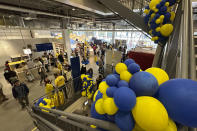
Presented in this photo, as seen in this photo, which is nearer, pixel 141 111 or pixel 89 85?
pixel 141 111

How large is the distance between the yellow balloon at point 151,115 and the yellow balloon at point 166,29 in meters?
2.10

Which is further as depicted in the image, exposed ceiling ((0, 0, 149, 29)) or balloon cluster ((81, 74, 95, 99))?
balloon cluster ((81, 74, 95, 99))

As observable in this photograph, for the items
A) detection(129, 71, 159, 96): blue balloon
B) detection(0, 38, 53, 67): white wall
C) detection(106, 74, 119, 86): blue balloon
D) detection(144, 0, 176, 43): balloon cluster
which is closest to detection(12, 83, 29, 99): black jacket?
detection(106, 74, 119, 86): blue balloon

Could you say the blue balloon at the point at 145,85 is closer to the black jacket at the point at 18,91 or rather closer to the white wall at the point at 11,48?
the black jacket at the point at 18,91

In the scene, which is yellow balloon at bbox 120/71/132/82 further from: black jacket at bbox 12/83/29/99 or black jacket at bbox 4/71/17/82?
black jacket at bbox 4/71/17/82

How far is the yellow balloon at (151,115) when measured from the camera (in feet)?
1.60

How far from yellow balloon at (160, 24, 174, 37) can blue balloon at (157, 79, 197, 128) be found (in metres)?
1.98

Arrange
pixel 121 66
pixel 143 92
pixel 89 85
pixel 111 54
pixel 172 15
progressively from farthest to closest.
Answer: pixel 111 54, pixel 89 85, pixel 172 15, pixel 121 66, pixel 143 92

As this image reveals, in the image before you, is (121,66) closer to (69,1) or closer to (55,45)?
(69,1)

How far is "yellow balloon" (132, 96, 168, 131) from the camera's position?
486 mm

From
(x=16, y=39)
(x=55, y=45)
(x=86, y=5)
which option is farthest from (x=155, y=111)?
(x=16, y=39)

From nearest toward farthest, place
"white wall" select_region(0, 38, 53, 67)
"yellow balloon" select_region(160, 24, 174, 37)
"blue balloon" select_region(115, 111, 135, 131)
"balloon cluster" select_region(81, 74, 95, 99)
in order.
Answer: "blue balloon" select_region(115, 111, 135, 131) < "yellow balloon" select_region(160, 24, 174, 37) < "balloon cluster" select_region(81, 74, 95, 99) < "white wall" select_region(0, 38, 53, 67)

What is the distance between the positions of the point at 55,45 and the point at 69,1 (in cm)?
779

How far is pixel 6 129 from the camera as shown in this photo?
3.20 m
